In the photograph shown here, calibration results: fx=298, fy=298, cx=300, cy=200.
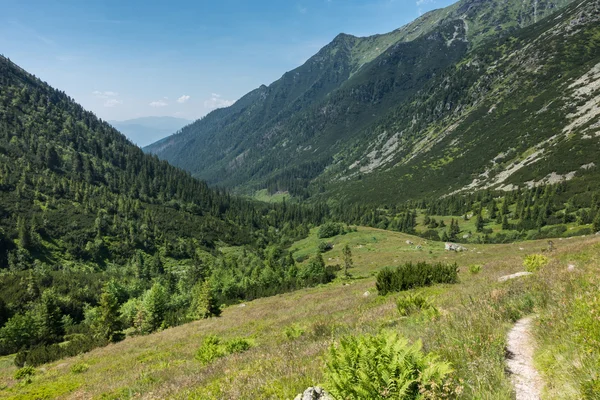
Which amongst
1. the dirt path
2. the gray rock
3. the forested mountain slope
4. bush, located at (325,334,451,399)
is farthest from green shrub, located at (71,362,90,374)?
the dirt path

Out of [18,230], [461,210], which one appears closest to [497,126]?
[461,210]

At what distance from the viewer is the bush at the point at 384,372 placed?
3811 mm

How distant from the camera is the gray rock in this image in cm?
464

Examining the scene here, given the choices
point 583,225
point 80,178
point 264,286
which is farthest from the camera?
point 80,178

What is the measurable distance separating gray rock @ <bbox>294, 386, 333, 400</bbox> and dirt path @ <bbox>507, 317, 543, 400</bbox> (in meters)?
2.64

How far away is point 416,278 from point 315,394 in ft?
53.2

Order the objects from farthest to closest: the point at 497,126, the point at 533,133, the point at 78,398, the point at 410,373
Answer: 1. the point at 497,126
2. the point at 533,133
3. the point at 78,398
4. the point at 410,373

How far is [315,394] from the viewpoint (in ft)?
15.7

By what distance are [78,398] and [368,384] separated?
11.8 meters

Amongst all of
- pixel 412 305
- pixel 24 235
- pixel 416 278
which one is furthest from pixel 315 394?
pixel 24 235

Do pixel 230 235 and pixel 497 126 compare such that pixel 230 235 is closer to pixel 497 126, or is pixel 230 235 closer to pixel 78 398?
pixel 78 398

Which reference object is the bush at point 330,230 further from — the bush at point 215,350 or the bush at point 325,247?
the bush at point 215,350

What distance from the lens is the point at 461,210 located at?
12925 cm

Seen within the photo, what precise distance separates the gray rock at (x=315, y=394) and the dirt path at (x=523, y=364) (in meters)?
2.64
